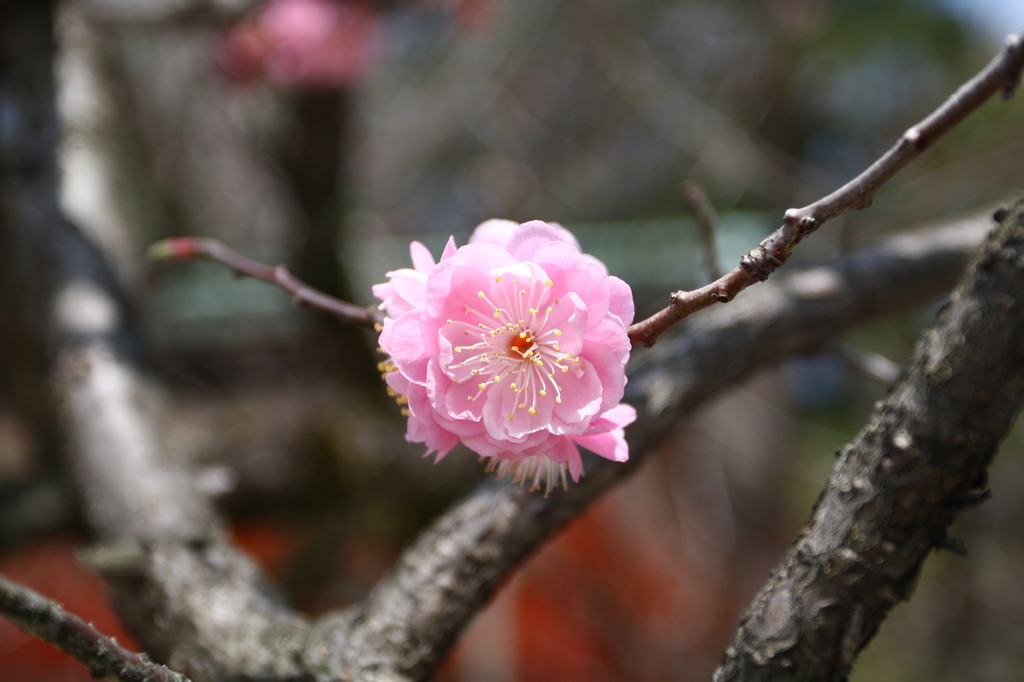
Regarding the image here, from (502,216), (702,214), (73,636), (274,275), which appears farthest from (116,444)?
(502,216)

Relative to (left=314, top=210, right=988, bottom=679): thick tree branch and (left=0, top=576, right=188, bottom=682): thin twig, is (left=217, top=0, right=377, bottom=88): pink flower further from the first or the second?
(left=0, top=576, right=188, bottom=682): thin twig

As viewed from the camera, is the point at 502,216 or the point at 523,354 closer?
the point at 523,354

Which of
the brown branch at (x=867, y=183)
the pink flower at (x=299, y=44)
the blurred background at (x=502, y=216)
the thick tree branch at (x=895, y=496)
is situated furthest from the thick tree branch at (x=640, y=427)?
the pink flower at (x=299, y=44)

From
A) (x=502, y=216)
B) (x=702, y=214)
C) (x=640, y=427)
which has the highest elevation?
(x=502, y=216)

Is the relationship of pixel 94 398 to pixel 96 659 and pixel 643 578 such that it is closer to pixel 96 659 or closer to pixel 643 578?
pixel 96 659

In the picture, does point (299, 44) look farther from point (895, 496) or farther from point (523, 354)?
point (895, 496)

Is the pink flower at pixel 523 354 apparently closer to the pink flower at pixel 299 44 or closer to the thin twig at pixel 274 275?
the thin twig at pixel 274 275

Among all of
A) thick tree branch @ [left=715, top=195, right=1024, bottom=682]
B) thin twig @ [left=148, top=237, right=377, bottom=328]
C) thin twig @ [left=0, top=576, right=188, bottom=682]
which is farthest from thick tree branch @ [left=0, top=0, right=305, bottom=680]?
thick tree branch @ [left=715, top=195, right=1024, bottom=682]
